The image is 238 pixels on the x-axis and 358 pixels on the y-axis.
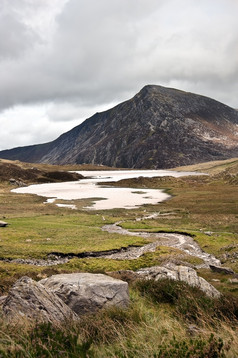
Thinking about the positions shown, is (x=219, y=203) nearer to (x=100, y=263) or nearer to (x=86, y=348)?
(x=100, y=263)

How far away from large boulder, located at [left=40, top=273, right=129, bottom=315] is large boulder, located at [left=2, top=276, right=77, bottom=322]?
42.4 inches

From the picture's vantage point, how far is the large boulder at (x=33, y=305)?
9203 millimetres

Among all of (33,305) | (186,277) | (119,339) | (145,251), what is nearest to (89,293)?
(33,305)

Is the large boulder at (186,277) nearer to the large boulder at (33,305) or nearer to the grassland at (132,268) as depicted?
the grassland at (132,268)

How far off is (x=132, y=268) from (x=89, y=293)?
23760 mm

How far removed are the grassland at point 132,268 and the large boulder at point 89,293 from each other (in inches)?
36.4

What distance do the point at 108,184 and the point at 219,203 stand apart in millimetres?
93171

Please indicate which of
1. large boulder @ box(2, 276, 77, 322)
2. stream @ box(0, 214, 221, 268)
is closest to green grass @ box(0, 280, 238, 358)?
large boulder @ box(2, 276, 77, 322)

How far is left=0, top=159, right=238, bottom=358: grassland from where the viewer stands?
672 cm

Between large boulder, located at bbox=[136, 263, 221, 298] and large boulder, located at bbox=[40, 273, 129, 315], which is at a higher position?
large boulder, located at bbox=[40, 273, 129, 315]

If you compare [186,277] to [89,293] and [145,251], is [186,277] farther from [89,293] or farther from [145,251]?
[145,251]

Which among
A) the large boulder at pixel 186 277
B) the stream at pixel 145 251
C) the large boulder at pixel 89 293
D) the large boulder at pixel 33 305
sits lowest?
the stream at pixel 145 251

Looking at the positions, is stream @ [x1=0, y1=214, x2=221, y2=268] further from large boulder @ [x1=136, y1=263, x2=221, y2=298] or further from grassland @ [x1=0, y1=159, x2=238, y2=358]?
large boulder @ [x1=136, y1=263, x2=221, y2=298]

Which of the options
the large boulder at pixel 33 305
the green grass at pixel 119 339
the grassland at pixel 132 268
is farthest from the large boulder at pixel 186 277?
the large boulder at pixel 33 305
